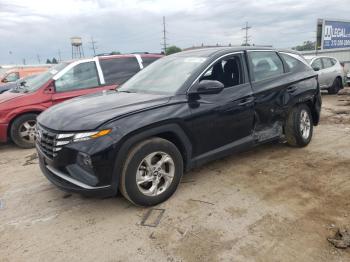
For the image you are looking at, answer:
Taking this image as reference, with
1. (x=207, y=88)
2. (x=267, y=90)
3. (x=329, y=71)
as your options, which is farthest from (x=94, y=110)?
(x=329, y=71)

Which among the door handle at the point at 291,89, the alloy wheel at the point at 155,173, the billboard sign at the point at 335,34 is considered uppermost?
the billboard sign at the point at 335,34

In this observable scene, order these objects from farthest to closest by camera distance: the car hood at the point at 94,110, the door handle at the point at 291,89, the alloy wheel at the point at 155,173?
the door handle at the point at 291,89
the alloy wheel at the point at 155,173
the car hood at the point at 94,110

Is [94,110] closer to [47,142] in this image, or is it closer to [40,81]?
[47,142]

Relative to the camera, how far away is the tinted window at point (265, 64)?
15.1ft

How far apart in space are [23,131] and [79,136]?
3755mm

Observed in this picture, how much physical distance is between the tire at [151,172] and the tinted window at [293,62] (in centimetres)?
278

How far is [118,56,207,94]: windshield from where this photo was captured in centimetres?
396

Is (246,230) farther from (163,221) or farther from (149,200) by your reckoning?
(149,200)

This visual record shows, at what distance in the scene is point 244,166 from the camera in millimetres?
4684

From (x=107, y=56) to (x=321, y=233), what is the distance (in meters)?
5.83

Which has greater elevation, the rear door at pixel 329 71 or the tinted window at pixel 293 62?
the tinted window at pixel 293 62

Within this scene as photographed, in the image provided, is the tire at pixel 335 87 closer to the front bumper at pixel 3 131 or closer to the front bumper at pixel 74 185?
the front bumper at pixel 3 131

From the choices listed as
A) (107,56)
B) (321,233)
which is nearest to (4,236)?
(321,233)

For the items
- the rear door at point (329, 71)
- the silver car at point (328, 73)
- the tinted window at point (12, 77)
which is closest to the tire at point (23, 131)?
the silver car at point (328, 73)
